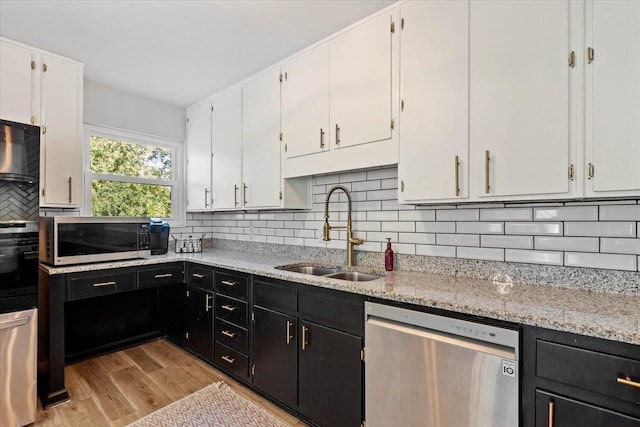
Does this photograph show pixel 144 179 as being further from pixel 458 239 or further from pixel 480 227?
pixel 480 227

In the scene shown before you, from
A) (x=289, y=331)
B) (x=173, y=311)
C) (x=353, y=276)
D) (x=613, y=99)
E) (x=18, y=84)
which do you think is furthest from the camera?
(x=173, y=311)

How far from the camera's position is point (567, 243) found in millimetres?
1642

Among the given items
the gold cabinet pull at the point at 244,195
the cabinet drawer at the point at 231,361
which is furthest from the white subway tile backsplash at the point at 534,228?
the gold cabinet pull at the point at 244,195

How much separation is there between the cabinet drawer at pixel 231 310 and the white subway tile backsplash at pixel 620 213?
2137 millimetres

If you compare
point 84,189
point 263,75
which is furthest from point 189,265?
point 263,75

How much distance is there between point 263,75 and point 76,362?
2.95 metres

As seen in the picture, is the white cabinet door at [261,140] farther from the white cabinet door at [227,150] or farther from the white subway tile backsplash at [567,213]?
the white subway tile backsplash at [567,213]

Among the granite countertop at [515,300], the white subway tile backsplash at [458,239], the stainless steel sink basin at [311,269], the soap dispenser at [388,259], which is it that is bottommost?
the stainless steel sink basin at [311,269]

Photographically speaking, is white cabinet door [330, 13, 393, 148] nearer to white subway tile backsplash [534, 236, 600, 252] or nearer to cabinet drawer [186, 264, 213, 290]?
white subway tile backsplash [534, 236, 600, 252]

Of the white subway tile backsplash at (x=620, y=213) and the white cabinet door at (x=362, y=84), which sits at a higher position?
the white cabinet door at (x=362, y=84)

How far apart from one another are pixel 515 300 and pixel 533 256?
0.45m

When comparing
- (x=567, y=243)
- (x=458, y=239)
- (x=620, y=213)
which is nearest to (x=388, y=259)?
(x=458, y=239)

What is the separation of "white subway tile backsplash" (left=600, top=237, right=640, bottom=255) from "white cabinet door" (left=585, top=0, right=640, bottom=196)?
352 mm

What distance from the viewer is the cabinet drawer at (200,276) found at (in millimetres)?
2697
